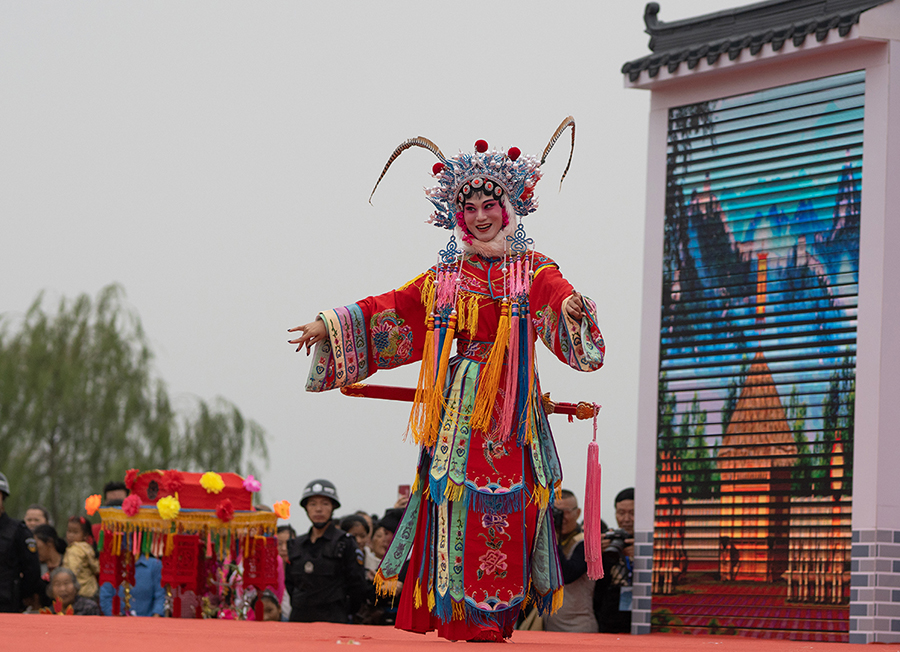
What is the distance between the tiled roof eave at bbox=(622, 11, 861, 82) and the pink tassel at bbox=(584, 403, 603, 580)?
328 centimetres

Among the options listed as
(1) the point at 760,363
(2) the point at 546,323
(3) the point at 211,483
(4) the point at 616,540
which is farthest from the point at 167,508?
(1) the point at 760,363

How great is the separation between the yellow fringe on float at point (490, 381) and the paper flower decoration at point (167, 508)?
3.39 meters

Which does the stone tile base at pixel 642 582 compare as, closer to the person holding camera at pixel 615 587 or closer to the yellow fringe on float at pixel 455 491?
the person holding camera at pixel 615 587

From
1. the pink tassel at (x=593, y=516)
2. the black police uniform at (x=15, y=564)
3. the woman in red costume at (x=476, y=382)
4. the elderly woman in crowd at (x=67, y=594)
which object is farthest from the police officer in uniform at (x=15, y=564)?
the pink tassel at (x=593, y=516)

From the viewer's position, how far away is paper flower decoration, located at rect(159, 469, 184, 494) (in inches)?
299

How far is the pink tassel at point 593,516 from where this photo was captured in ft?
15.4

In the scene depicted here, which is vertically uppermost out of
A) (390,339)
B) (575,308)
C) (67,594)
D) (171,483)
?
(575,308)

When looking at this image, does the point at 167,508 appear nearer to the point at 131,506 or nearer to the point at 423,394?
the point at 131,506

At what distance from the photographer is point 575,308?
4594mm

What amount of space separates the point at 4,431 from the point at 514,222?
10655mm

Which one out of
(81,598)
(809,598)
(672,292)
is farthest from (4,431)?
(809,598)

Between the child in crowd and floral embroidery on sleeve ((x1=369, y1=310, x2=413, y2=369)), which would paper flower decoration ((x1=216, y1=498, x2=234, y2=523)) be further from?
floral embroidery on sleeve ((x1=369, y1=310, x2=413, y2=369))

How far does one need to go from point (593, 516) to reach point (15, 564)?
438 centimetres

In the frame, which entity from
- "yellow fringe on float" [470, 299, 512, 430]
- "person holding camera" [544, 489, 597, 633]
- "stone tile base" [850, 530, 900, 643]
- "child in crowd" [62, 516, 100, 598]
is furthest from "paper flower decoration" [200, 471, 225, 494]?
"stone tile base" [850, 530, 900, 643]
